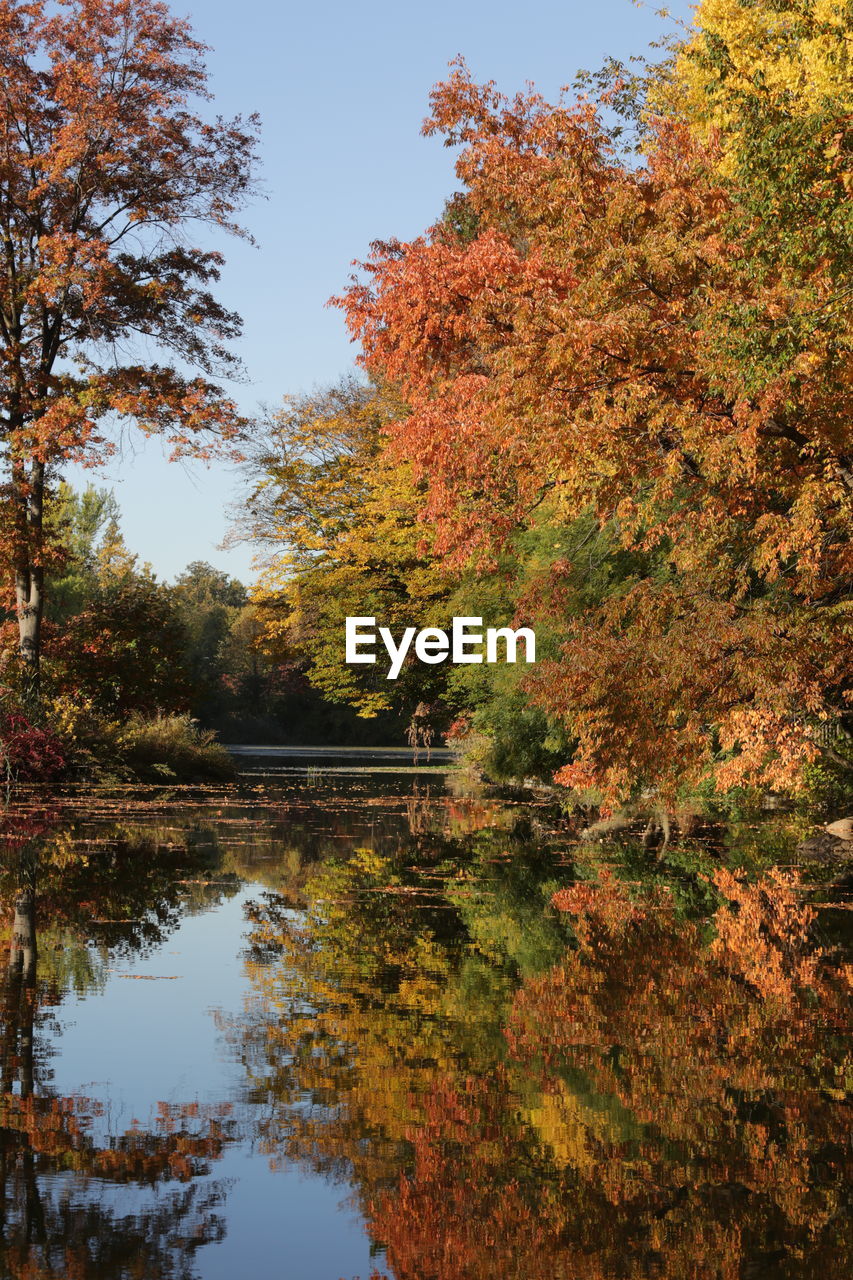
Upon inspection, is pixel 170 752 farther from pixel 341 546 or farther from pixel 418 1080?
pixel 418 1080

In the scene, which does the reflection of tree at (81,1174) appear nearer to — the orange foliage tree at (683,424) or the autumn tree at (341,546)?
the orange foliage tree at (683,424)

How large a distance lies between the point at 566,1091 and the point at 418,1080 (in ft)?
2.06

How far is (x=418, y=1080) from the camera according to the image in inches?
230

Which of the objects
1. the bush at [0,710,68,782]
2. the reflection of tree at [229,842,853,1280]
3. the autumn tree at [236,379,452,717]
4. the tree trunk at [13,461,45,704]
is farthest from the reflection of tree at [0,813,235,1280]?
the autumn tree at [236,379,452,717]

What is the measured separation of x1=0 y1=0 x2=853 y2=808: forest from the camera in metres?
11.6

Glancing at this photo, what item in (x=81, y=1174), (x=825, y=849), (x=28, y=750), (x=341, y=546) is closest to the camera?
(x=81, y=1174)

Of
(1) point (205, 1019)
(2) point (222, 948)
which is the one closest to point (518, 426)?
(2) point (222, 948)

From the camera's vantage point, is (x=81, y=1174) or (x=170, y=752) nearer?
(x=81, y=1174)

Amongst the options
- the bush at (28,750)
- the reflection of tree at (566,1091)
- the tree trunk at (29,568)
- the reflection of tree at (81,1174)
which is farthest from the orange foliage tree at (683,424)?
the tree trunk at (29,568)

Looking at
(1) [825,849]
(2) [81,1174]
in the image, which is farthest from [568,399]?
(2) [81,1174]

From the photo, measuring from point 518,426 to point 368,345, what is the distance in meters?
5.56

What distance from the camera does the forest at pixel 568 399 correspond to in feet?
38.0

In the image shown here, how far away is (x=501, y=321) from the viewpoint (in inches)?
677

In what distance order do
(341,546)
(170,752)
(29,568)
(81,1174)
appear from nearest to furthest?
(81,1174) → (29,568) → (170,752) → (341,546)
